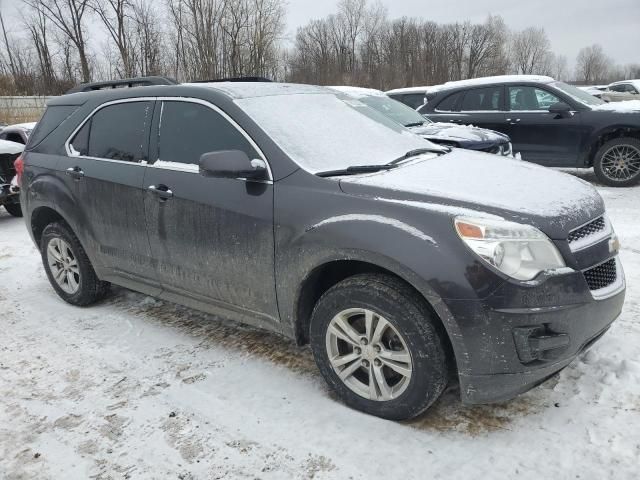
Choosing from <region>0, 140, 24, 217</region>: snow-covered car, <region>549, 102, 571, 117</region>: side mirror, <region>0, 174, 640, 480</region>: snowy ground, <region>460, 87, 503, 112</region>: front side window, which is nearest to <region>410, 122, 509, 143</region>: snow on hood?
<region>549, 102, 571, 117</region>: side mirror

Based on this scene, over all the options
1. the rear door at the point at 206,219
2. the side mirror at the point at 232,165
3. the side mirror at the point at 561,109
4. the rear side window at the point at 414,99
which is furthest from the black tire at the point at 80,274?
the rear side window at the point at 414,99

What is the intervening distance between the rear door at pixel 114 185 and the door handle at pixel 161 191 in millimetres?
135

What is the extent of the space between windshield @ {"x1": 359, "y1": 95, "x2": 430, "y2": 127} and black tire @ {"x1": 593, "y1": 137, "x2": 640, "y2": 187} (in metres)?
2.75

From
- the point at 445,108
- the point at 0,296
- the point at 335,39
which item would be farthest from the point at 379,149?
the point at 335,39

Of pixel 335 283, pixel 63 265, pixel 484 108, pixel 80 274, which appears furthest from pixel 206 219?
pixel 484 108

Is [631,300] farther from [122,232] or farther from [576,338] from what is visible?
[122,232]

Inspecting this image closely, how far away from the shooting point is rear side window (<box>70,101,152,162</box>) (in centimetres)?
371

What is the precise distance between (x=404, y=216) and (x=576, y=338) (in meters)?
0.96

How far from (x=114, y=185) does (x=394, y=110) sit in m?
5.75

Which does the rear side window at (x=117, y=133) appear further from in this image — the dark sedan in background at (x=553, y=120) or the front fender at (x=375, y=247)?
the dark sedan in background at (x=553, y=120)

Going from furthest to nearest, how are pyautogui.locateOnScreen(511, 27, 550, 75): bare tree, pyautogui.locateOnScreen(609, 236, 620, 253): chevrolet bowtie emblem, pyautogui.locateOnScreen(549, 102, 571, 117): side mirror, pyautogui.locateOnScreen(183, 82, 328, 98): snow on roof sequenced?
pyautogui.locateOnScreen(511, 27, 550, 75): bare tree
pyautogui.locateOnScreen(549, 102, 571, 117): side mirror
pyautogui.locateOnScreen(183, 82, 328, 98): snow on roof
pyautogui.locateOnScreen(609, 236, 620, 253): chevrolet bowtie emblem

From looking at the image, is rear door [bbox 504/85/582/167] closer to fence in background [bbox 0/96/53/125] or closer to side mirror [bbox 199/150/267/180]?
side mirror [bbox 199/150/267/180]

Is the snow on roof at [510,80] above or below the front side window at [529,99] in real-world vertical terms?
above

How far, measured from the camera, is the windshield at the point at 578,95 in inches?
340
